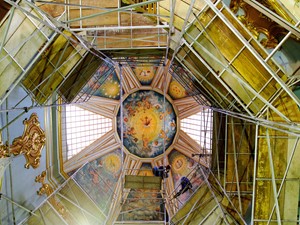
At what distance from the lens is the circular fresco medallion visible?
73.6 ft

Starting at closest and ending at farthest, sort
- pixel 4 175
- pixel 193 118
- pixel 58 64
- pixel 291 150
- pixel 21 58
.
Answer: pixel 291 150 → pixel 21 58 → pixel 58 64 → pixel 4 175 → pixel 193 118

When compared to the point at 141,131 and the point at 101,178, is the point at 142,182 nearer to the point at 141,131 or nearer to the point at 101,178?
the point at 101,178

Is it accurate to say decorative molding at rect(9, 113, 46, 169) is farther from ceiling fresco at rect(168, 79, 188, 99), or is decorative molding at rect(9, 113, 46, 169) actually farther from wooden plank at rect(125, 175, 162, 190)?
ceiling fresco at rect(168, 79, 188, 99)

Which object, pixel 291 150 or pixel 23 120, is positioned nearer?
pixel 291 150

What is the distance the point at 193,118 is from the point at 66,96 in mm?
10054

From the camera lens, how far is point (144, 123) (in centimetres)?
2258

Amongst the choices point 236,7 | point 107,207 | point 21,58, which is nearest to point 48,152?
point 107,207

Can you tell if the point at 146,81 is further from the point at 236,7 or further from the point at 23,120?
the point at 236,7

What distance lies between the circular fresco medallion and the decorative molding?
984 centimetres

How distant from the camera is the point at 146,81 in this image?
72.7ft

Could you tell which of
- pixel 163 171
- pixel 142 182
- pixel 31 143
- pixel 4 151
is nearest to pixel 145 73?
pixel 163 171

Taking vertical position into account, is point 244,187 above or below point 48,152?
below

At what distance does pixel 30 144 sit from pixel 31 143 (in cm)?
9

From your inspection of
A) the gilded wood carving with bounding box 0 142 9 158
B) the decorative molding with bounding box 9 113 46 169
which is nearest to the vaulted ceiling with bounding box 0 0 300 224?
Result: the gilded wood carving with bounding box 0 142 9 158
